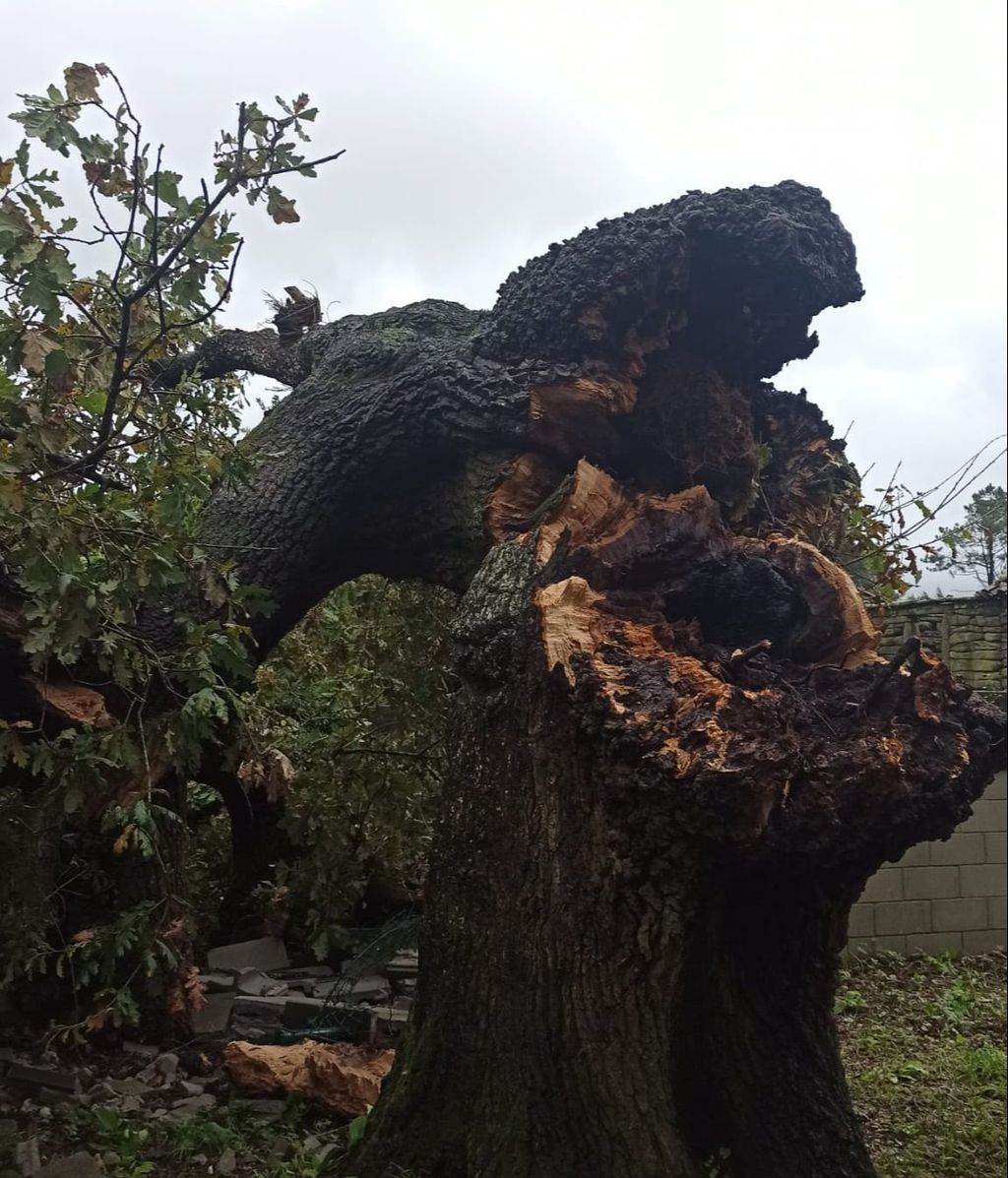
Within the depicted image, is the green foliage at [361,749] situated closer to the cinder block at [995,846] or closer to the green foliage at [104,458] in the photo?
the green foliage at [104,458]

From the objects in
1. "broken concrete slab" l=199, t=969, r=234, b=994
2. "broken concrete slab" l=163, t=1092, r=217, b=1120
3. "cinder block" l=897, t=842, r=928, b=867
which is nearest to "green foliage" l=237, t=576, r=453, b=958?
"broken concrete slab" l=199, t=969, r=234, b=994

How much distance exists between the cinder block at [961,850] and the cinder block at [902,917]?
28 cm

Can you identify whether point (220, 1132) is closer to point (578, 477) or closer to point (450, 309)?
point (578, 477)

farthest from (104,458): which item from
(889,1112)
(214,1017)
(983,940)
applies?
(983,940)

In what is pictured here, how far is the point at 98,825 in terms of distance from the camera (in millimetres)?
3670

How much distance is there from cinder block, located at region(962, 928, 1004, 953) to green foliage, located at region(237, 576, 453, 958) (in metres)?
3.55

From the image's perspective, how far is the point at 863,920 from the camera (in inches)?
249

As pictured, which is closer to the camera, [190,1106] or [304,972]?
[190,1106]

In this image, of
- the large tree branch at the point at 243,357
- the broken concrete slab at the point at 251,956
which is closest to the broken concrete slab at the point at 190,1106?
the broken concrete slab at the point at 251,956

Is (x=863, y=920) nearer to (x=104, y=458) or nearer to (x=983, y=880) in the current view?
(x=983, y=880)

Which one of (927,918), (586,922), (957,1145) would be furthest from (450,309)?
(927,918)

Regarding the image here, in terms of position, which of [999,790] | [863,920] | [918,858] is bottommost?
[863,920]

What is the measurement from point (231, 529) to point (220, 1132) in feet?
6.35

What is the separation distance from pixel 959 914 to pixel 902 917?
0.42 metres
